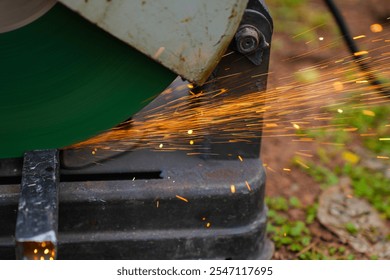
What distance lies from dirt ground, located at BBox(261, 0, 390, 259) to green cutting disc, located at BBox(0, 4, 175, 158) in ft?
2.85

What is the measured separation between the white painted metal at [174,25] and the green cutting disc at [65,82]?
0.28 ft

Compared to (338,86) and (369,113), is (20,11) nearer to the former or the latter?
(369,113)

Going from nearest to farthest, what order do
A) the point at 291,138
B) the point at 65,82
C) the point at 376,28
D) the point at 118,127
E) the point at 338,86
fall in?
the point at 65,82
the point at 118,127
the point at 291,138
the point at 338,86
the point at 376,28

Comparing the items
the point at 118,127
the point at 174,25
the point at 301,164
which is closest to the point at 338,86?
the point at 301,164

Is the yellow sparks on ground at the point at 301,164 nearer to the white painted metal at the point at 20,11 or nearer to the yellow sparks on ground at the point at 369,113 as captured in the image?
the yellow sparks on ground at the point at 369,113

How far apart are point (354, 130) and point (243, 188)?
43.9 inches

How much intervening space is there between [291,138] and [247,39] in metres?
1.16

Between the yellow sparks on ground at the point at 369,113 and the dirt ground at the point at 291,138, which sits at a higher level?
the dirt ground at the point at 291,138

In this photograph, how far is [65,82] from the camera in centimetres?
184

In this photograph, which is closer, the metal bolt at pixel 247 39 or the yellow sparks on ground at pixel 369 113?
the metal bolt at pixel 247 39

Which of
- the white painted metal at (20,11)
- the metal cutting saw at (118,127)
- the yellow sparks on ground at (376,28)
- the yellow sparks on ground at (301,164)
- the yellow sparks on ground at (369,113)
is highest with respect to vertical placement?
the white painted metal at (20,11)

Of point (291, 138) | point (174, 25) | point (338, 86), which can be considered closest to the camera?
point (174, 25)

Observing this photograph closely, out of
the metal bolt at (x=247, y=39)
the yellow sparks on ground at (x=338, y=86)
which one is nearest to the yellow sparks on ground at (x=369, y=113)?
the yellow sparks on ground at (x=338, y=86)

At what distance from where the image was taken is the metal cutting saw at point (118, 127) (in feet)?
5.62
